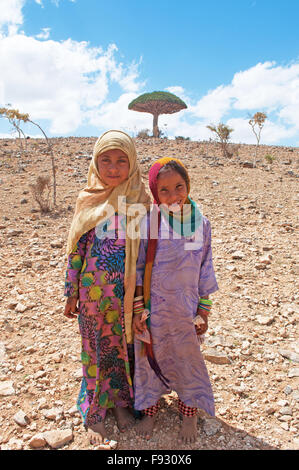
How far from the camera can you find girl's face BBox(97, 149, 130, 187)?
63.2 inches

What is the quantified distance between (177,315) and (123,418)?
27.6 inches

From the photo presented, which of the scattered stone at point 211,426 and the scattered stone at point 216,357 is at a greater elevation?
the scattered stone at point 216,357

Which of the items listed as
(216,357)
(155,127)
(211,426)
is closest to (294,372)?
(216,357)

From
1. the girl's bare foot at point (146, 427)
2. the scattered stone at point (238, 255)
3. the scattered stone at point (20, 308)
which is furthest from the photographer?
the scattered stone at point (238, 255)

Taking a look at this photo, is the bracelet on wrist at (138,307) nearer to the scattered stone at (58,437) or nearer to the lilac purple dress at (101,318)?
the lilac purple dress at (101,318)

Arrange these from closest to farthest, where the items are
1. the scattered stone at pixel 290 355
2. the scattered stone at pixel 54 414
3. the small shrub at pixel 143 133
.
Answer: the scattered stone at pixel 54 414, the scattered stone at pixel 290 355, the small shrub at pixel 143 133

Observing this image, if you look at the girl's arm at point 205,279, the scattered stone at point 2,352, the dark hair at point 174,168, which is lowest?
the scattered stone at point 2,352

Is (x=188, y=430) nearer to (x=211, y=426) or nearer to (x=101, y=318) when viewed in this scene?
(x=211, y=426)

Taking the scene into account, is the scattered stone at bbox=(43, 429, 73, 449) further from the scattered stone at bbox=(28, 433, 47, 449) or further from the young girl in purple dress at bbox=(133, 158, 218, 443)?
the young girl in purple dress at bbox=(133, 158, 218, 443)

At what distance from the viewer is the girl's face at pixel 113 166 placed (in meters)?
1.60

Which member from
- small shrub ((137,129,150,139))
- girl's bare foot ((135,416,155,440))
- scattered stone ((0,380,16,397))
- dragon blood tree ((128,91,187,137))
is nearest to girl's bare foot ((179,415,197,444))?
girl's bare foot ((135,416,155,440))

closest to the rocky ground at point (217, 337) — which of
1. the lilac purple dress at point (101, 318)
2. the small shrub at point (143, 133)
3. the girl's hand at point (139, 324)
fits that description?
the lilac purple dress at point (101, 318)

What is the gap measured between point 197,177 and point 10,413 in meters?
6.76
